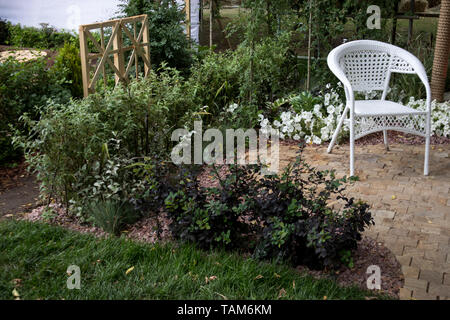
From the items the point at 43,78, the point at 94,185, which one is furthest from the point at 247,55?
the point at 94,185

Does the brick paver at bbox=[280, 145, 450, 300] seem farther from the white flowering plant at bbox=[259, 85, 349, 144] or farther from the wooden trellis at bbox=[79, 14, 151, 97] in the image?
the wooden trellis at bbox=[79, 14, 151, 97]

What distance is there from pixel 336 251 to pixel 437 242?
0.83 m

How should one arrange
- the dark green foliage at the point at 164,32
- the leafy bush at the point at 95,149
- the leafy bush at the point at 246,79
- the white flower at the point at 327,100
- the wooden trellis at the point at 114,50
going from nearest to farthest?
the leafy bush at the point at 95,149 < the wooden trellis at the point at 114,50 < the white flower at the point at 327,100 < the leafy bush at the point at 246,79 < the dark green foliage at the point at 164,32

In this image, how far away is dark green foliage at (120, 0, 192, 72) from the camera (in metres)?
6.14

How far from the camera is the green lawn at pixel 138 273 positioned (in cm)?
239

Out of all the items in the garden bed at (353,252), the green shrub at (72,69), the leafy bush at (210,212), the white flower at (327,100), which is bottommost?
the garden bed at (353,252)

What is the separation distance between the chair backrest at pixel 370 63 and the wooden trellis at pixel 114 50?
2297mm

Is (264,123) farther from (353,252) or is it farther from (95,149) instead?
(353,252)

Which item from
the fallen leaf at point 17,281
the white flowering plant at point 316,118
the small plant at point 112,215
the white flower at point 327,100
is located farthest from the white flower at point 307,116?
the fallen leaf at point 17,281

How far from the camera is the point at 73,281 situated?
8.14 feet

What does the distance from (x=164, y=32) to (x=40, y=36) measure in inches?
180

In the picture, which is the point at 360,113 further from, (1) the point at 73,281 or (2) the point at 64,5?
→ (2) the point at 64,5

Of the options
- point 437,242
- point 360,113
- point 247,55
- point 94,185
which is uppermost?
point 247,55

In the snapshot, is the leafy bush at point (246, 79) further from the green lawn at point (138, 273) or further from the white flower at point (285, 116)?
the green lawn at point (138, 273)
